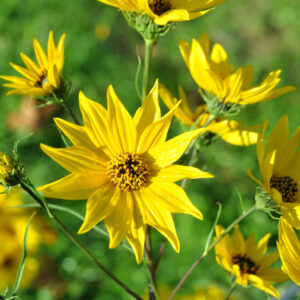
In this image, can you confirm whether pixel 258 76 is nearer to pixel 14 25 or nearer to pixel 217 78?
pixel 14 25

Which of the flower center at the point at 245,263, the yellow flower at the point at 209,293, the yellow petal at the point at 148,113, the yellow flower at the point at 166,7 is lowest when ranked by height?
the yellow flower at the point at 209,293

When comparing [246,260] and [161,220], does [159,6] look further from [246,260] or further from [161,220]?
[246,260]

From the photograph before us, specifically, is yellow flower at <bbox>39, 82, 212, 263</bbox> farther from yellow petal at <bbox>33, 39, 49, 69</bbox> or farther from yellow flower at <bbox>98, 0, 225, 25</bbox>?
yellow petal at <bbox>33, 39, 49, 69</bbox>

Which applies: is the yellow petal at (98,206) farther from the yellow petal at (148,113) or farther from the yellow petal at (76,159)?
the yellow petal at (148,113)

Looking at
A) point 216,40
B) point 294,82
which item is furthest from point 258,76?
point 216,40

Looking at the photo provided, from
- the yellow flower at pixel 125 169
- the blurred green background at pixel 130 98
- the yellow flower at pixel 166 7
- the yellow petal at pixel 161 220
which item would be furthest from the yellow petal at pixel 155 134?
the blurred green background at pixel 130 98
